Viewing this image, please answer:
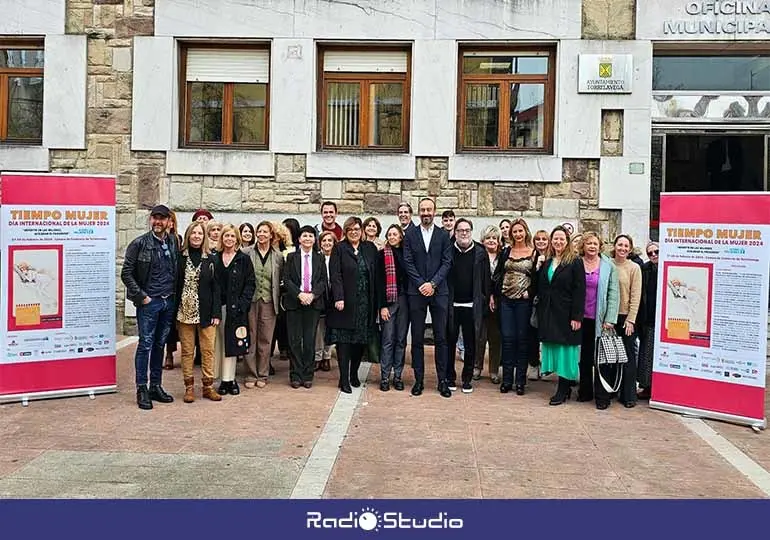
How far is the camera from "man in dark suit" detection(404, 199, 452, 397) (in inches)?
305

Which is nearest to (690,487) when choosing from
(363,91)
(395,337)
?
(395,337)

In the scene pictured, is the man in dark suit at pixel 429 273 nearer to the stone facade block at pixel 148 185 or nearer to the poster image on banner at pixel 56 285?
the poster image on banner at pixel 56 285

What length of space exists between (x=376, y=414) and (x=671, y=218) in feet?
12.0

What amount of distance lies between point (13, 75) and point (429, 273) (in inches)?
338

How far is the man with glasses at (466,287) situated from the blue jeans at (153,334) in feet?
9.92

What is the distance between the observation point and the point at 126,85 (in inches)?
454

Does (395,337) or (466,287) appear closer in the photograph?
(466,287)

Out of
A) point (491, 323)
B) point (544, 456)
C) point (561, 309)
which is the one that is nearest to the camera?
point (544, 456)

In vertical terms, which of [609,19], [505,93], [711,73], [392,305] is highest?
[609,19]

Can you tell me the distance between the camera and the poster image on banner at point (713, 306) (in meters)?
6.71

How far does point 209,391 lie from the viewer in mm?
7355

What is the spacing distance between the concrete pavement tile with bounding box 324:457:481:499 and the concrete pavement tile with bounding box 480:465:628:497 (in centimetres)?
12

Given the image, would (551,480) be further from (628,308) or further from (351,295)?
(351,295)

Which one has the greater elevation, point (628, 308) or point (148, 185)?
point (148, 185)
